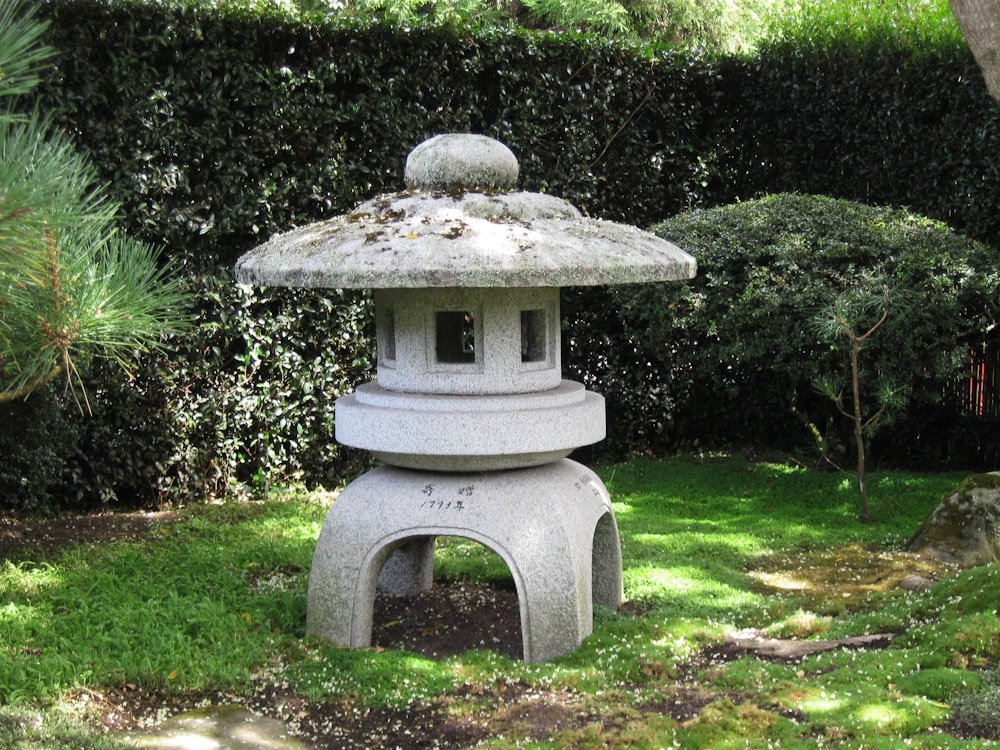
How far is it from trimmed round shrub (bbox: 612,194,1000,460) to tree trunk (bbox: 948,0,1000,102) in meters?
1.88

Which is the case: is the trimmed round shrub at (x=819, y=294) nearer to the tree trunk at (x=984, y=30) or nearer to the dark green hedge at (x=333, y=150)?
the dark green hedge at (x=333, y=150)

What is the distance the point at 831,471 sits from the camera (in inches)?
365

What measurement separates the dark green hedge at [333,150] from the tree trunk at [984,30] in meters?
2.65

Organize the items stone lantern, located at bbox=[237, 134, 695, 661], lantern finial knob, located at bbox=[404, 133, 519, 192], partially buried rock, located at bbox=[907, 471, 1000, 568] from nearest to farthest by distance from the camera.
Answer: stone lantern, located at bbox=[237, 134, 695, 661] < lantern finial knob, located at bbox=[404, 133, 519, 192] < partially buried rock, located at bbox=[907, 471, 1000, 568]

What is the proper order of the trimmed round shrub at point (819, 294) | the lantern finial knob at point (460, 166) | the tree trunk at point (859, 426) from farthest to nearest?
the trimmed round shrub at point (819, 294) → the tree trunk at point (859, 426) → the lantern finial knob at point (460, 166)

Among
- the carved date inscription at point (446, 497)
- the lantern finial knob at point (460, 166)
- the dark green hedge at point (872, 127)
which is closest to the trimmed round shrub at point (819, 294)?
the dark green hedge at point (872, 127)

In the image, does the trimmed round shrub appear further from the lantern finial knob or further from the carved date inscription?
the carved date inscription

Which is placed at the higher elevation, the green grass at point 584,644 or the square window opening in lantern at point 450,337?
the square window opening in lantern at point 450,337

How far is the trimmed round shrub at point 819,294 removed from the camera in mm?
7602

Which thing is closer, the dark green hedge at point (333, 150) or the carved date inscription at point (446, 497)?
the carved date inscription at point (446, 497)

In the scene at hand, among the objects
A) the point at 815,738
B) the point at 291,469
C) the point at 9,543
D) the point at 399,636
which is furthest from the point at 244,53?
the point at 815,738

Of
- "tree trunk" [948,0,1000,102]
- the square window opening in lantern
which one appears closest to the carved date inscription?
the square window opening in lantern

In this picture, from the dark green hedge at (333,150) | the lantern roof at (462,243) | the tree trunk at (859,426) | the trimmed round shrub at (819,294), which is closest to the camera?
the lantern roof at (462,243)

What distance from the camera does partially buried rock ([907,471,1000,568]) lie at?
21.7 ft
